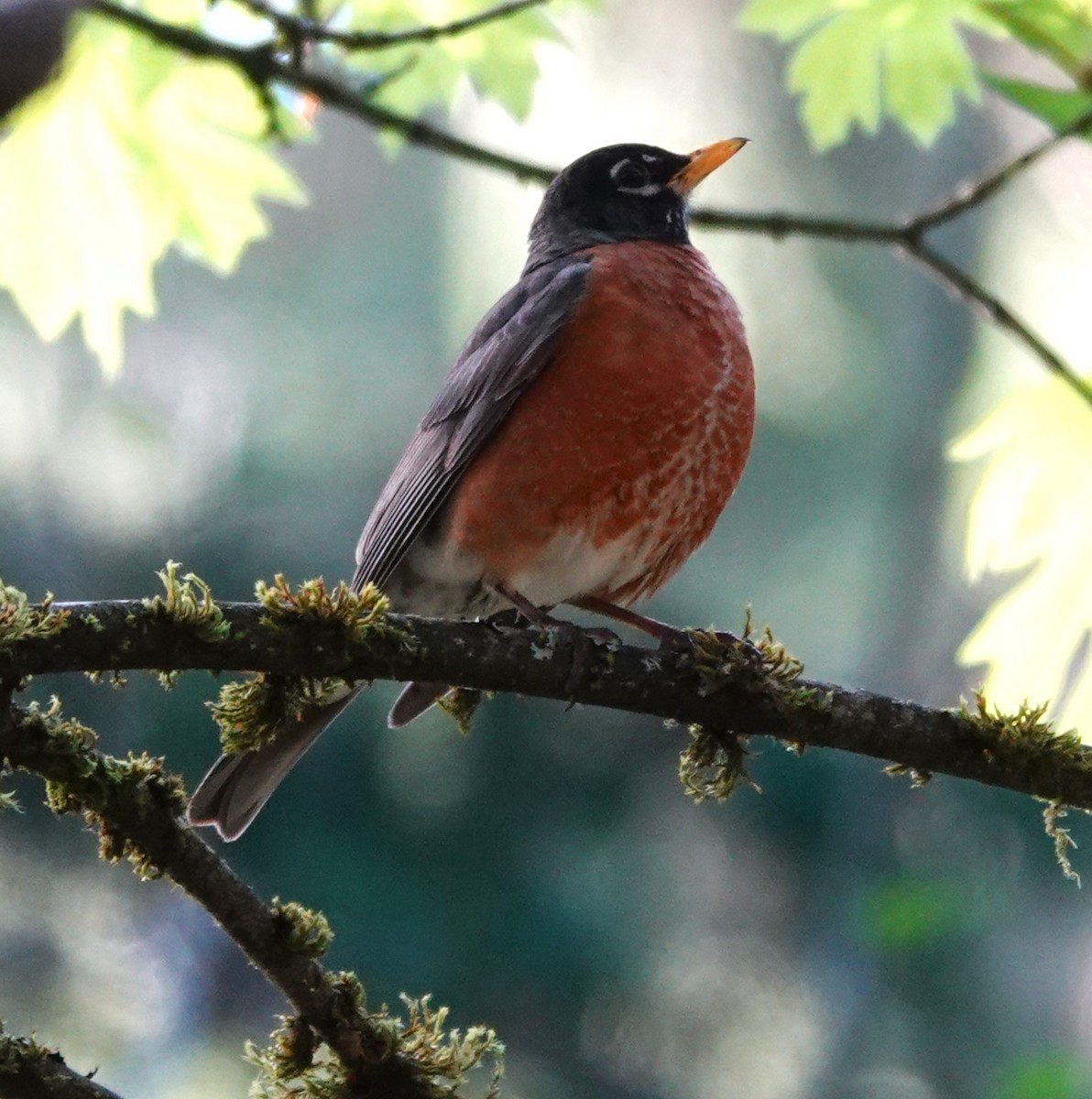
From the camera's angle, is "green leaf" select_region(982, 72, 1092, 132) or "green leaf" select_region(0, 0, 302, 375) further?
"green leaf" select_region(0, 0, 302, 375)

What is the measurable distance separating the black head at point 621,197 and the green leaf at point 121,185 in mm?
722

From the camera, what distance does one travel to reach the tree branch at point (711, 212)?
1.89 meters

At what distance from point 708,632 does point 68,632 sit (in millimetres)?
831

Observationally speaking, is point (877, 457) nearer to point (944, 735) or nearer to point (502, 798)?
point (502, 798)

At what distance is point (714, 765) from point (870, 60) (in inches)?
54.2

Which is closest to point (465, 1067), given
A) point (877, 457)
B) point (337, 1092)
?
point (337, 1092)

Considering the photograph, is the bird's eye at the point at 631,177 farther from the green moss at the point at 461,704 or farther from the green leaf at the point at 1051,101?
the green moss at the point at 461,704

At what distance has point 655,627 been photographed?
2.15 metres

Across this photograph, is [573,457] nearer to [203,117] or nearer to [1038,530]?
[1038,530]

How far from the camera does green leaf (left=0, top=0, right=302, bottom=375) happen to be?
225 cm

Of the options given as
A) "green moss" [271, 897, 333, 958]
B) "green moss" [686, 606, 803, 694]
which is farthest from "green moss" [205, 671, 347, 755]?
"green moss" [686, 606, 803, 694]

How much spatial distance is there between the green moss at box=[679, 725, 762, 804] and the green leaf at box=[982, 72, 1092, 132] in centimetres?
100

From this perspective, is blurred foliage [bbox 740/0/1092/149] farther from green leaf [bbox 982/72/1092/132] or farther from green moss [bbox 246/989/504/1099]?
green moss [bbox 246/989/504/1099]

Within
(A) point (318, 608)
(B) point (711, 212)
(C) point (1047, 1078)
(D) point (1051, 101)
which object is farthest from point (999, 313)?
(C) point (1047, 1078)
